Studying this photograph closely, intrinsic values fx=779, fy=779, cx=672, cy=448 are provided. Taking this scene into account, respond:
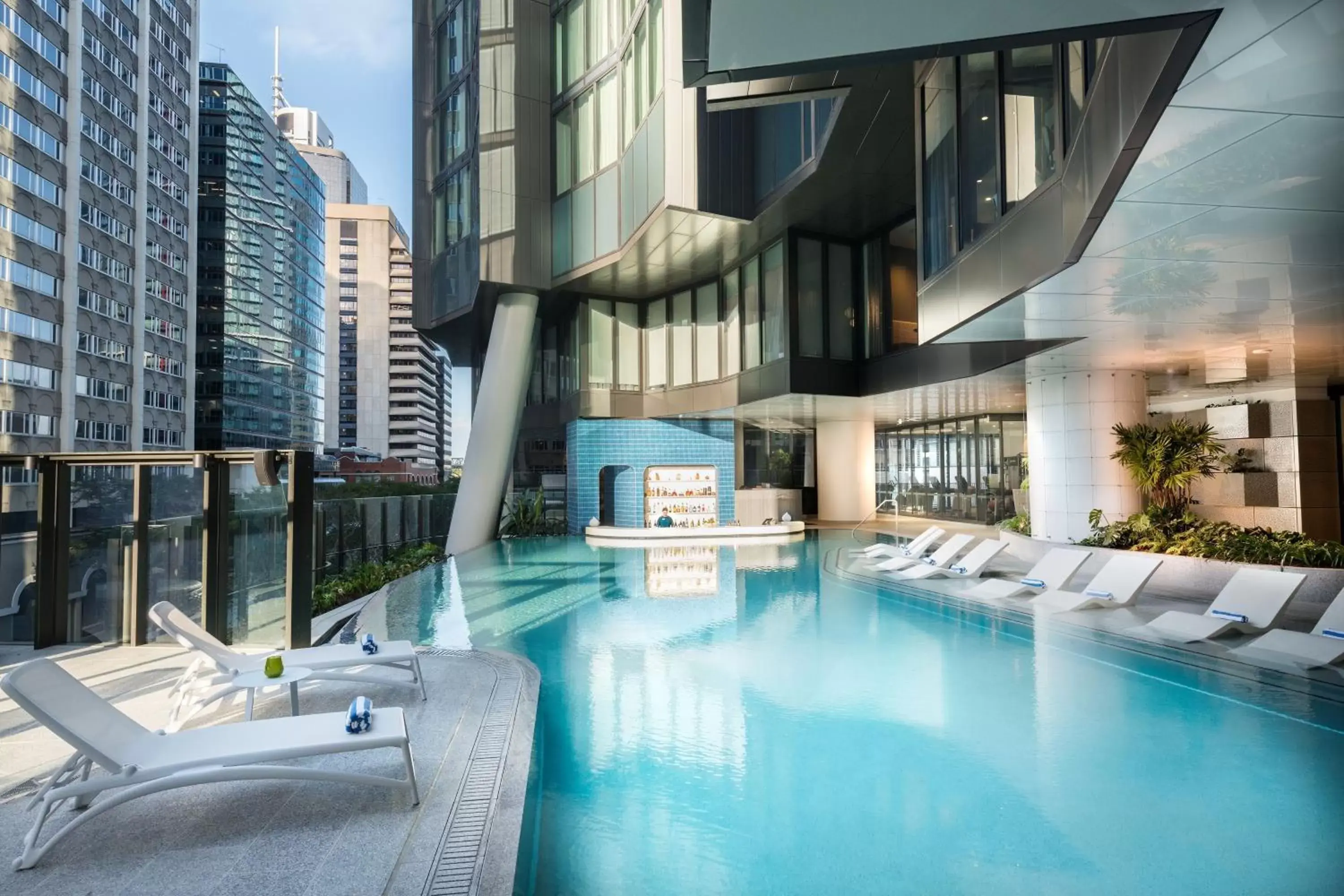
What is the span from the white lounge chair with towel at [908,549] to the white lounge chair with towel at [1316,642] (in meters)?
7.38

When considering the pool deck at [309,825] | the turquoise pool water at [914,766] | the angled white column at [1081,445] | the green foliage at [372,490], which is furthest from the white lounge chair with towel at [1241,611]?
the green foliage at [372,490]

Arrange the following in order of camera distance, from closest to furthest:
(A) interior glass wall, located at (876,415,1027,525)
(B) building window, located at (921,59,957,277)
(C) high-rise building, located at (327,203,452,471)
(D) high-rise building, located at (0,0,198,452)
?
(B) building window, located at (921,59,957,277)
(A) interior glass wall, located at (876,415,1027,525)
(D) high-rise building, located at (0,0,198,452)
(C) high-rise building, located at (327,203,452,471)

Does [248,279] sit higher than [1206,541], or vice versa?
[248,279]

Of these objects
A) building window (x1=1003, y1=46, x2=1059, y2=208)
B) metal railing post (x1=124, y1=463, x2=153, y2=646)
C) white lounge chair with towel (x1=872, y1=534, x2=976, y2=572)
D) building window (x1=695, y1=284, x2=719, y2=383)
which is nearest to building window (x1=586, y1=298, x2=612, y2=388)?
building window (x1=695, y1=284, x2=719, y2=383)

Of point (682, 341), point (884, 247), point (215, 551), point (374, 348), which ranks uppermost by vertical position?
point (374, 348)

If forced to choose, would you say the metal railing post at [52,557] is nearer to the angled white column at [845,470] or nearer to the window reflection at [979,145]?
the window reflection at [979,145]

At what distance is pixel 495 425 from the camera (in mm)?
21078

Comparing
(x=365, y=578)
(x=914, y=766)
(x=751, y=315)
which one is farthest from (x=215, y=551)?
(x=751, y=315)

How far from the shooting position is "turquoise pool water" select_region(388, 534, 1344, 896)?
392 cm

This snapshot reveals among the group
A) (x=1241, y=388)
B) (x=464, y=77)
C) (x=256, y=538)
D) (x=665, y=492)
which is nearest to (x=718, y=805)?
(x=256, y=538)

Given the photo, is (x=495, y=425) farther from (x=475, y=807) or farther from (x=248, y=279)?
(x=248, y=279)

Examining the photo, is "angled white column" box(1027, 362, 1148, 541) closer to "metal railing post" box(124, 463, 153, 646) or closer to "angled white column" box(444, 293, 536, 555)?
"metal railing post" box(124, 463, 153, 646)

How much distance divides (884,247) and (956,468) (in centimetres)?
1036

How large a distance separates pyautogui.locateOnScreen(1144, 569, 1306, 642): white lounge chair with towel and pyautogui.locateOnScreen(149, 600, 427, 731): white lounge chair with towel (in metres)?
7.59
